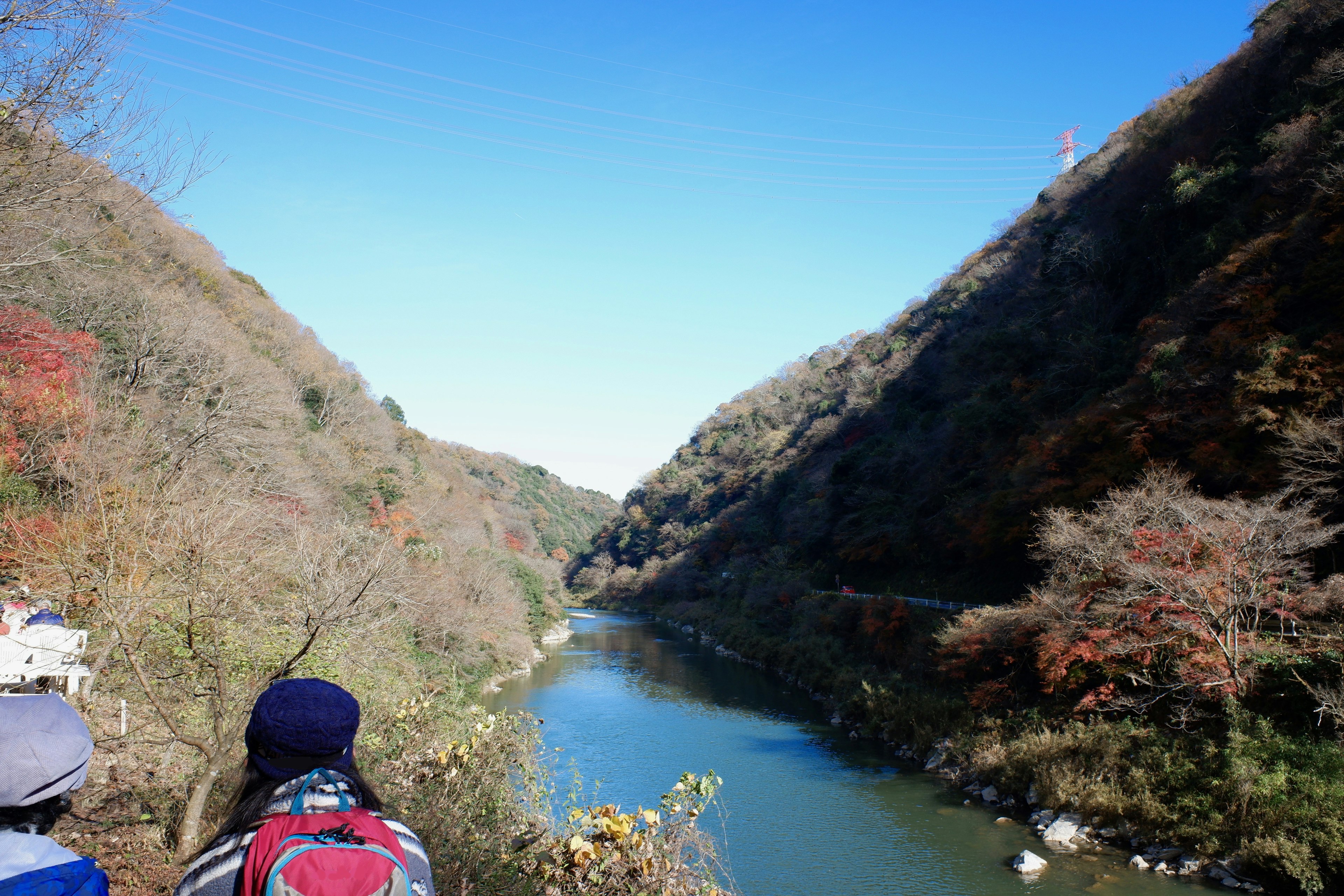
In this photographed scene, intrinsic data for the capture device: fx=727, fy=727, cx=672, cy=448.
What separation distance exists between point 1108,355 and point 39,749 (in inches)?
963

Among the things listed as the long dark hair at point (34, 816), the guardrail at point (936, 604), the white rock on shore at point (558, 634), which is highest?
the long dark hair at point (34, 816)

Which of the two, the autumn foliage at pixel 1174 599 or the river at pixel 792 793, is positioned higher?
the autumn foliage at pixel 1174 599

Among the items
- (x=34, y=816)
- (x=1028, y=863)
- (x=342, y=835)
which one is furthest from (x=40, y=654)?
(x=1028, y=863)

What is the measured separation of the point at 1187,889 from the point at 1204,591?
14.4 ft

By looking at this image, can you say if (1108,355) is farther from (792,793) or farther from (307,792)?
(307,792)

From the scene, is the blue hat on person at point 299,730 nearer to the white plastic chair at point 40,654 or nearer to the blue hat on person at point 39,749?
the blue hat on person at point 39,749

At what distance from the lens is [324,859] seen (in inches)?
62.1

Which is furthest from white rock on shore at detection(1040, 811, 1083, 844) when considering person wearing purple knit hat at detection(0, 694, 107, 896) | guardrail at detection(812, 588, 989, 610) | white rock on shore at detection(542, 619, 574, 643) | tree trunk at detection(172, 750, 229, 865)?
white rock on shore at detection(542, 619, 574, 643)

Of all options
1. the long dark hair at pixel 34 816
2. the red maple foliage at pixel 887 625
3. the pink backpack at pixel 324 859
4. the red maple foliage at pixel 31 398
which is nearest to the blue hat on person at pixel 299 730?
the pink backpack at pixel 324 859

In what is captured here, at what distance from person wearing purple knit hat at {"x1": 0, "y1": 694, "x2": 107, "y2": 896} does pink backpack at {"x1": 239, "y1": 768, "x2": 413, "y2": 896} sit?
18.1 inches

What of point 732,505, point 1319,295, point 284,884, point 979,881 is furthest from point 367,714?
point 732,505

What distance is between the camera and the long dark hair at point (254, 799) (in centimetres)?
170

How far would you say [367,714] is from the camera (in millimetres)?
10578

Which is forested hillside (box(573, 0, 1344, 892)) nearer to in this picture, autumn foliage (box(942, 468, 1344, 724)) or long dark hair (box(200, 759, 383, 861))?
autumn foliage (box(942, 468, 1344, 724))
